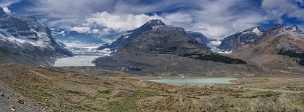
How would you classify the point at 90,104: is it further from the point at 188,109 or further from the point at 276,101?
the point at 276,101

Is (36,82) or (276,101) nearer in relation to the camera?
(276,101)

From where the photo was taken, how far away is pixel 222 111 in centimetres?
9100

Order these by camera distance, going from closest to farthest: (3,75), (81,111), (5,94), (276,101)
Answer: (5,94)
(81,111)
(276,101)
(3,75)

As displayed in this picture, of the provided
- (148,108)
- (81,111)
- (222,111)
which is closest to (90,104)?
(148,108)

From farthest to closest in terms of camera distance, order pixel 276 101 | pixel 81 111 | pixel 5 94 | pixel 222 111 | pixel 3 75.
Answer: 1. pixel 3 75
2. pixel 276 101
3. pixel 222 111
4. pixel 81 111
5. pixel 5 94

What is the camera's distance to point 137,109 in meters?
92.0

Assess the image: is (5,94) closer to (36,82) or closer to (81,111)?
(81,111)

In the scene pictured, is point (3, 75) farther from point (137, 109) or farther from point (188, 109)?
point (188, 109)

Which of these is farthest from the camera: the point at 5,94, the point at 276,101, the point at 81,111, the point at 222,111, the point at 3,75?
the point at 3,75

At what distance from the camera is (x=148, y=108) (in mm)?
94562

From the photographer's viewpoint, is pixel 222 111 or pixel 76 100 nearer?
pixel 222 111

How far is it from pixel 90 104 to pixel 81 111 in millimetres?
16769

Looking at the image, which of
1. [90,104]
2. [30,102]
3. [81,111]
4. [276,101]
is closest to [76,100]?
[90,104]

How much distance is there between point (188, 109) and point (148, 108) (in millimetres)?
7270
